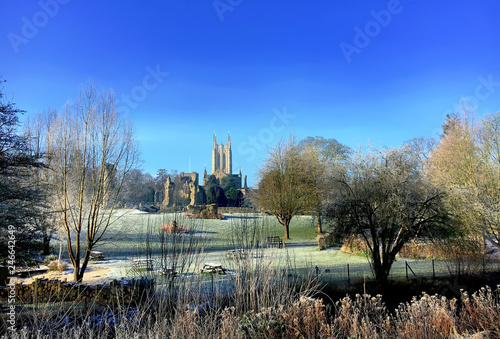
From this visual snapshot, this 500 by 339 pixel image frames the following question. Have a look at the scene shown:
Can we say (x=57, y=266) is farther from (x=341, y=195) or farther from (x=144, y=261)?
(x=341, y=195)

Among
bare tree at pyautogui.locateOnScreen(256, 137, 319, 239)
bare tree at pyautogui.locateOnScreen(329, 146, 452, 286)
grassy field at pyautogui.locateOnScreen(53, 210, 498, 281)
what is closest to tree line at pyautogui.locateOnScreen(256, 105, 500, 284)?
bare tree at pyautogui.locateOnScreen(329, 146, 452, 286)

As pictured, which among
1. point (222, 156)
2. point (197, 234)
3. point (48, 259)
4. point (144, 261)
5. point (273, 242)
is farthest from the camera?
point (222, 156)

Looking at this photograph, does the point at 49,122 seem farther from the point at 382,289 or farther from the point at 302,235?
the point at 302,235

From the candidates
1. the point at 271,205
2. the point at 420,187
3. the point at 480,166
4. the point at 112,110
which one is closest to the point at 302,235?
the point at 271,205

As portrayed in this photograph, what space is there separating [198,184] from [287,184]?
51386mm

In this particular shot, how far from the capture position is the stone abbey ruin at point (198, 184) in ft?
169

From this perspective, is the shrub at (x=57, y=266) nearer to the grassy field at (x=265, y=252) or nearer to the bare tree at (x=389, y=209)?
the grassy field at (x=265, y=252)

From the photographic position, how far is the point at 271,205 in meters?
28.9

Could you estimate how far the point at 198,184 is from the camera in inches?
3056

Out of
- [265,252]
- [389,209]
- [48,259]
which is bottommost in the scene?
[48,259]

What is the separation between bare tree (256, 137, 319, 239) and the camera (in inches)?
1106

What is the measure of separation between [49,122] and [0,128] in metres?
6.73

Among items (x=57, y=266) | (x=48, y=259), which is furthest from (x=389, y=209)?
(x=48, y=259)

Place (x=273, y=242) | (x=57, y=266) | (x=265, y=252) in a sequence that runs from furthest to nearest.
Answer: (x=57, y=266)
(x=273, y=242)
(x=265, y=252)
